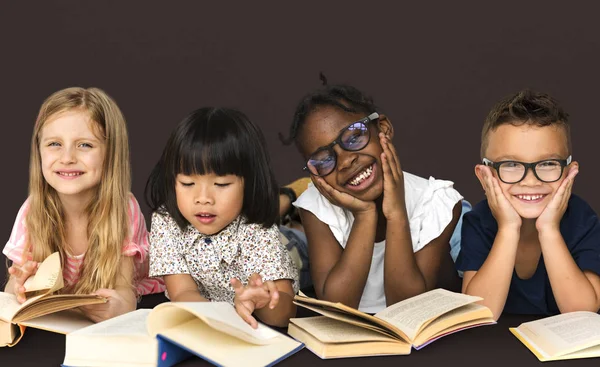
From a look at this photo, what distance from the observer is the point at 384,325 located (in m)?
2.77

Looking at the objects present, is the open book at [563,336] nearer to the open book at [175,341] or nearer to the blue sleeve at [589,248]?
the blue sleeve at [589,248]

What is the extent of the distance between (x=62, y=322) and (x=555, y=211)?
5.57 feet

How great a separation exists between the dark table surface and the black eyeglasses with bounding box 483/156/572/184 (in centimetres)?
54

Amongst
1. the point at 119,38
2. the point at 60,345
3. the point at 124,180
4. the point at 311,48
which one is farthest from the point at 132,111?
the point at 60,345

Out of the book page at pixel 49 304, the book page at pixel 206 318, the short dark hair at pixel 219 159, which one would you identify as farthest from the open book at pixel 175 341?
the short dark hair at pixel 219 159

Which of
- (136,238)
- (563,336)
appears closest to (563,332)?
(563,336)

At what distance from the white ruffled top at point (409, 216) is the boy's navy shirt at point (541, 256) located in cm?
15

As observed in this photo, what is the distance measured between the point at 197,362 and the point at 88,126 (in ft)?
3.46

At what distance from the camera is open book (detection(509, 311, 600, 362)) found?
2.73 meters

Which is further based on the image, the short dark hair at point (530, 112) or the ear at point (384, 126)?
the ear at point (384, 126)

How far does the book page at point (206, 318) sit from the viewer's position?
256cm

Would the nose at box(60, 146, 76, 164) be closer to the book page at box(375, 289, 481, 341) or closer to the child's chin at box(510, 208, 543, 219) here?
the book page at box(375, 289, 481, 341)

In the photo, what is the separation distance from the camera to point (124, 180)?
346cm

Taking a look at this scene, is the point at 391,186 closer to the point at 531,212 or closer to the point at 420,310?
the point at 531,212
